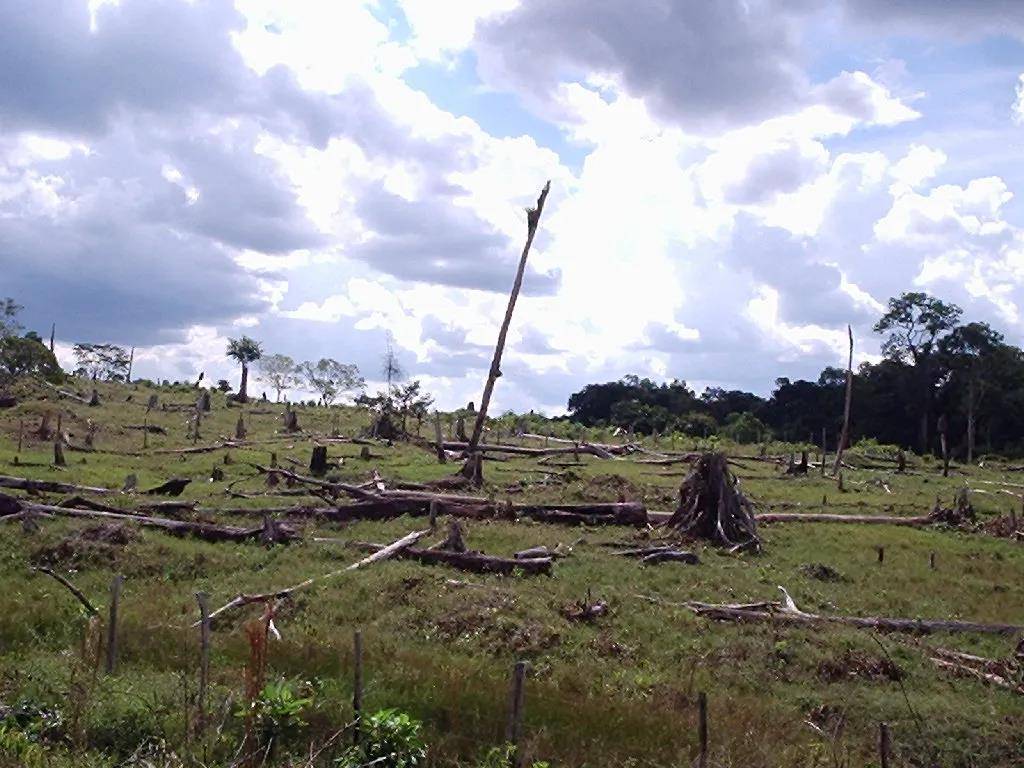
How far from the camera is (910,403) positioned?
69.6m

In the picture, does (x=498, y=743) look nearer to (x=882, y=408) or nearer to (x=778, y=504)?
(x=778, y=504)

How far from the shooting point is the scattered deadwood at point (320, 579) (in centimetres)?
1519

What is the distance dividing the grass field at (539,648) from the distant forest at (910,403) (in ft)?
132

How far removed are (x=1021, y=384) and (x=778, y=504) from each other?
42.6m

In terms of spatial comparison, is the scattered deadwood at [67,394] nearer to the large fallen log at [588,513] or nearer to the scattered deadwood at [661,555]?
the large fallen log at [588,513]

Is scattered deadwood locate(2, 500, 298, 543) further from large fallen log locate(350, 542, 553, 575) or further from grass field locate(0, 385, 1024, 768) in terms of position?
large fallen log locate(350, 542, 553, 575)

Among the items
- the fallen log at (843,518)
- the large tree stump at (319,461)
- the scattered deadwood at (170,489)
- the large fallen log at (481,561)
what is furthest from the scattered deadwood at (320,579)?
the large tree stump at (319,461)

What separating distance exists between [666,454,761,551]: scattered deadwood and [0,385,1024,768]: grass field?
85 centimetres

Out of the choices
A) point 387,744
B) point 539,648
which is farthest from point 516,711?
point 539,648

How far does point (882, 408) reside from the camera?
70.6 meters

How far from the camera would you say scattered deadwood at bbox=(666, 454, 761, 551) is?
74.3ft

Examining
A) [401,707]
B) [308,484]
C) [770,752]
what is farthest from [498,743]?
[308,484]

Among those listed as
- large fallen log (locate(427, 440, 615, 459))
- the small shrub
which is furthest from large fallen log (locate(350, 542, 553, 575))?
large fallen log (locate(427, 440, 615, 459))

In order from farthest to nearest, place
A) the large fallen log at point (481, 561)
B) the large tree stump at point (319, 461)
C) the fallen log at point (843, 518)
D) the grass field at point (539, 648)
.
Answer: the large tree stump at point (319, 461)
the fallen log at point (843, 518)
the large fallen log at point (481, 561)
the grass field at point (539, 648)
